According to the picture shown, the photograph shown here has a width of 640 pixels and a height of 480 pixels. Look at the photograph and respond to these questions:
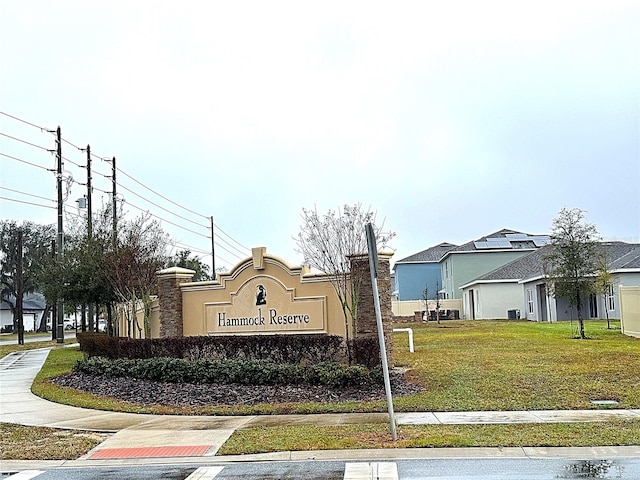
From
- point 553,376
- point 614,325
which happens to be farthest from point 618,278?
point 553,376

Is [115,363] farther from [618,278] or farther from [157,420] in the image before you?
[618,278]

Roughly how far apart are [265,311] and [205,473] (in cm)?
995

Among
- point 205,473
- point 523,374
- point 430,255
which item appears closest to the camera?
point 205,473

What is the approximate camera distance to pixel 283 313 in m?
18.1

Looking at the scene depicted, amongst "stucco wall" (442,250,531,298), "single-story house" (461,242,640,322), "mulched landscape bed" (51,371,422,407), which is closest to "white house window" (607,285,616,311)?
"single-story house" (461,242,640,322)

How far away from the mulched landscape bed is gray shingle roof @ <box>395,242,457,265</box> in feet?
178

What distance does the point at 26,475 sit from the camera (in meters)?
8.91

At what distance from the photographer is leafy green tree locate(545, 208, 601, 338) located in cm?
2686

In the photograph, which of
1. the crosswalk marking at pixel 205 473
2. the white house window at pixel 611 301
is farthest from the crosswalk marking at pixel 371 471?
the white house window at pixel 611 301

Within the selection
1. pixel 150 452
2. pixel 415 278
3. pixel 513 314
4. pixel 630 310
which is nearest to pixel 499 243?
pixel 513 314

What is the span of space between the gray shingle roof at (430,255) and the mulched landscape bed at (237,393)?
54.2 metres

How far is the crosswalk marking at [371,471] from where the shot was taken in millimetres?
7941

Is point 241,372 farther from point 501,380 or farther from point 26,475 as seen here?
point 26,475

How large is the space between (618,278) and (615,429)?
92.7 feet
